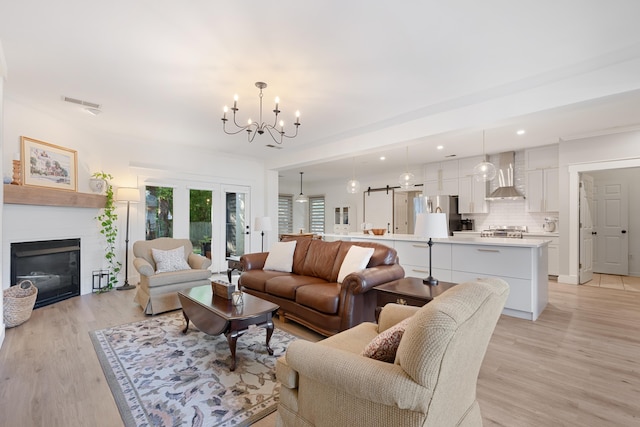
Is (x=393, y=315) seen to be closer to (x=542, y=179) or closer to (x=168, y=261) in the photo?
(x=168, y=261)

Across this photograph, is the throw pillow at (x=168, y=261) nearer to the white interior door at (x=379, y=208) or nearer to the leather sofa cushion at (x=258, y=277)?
the leather sofa cushion at (x=258, y=277)

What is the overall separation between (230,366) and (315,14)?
107 inches

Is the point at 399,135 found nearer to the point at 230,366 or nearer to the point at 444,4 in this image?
the point at 444,4

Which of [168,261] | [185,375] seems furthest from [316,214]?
[185,375]

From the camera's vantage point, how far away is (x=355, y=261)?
3.23 m

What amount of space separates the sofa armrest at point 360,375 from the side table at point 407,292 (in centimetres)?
122

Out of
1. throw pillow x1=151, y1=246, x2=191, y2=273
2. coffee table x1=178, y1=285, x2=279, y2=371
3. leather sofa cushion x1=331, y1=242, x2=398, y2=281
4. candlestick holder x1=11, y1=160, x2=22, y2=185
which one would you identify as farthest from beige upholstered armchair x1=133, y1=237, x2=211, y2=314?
leather sofa cushion x1=331, y1=242, x2=398, y2=281

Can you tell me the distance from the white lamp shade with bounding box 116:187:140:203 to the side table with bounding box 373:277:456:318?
14.0ft

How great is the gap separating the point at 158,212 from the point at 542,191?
7.47 metres

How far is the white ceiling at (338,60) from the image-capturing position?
2.15 m

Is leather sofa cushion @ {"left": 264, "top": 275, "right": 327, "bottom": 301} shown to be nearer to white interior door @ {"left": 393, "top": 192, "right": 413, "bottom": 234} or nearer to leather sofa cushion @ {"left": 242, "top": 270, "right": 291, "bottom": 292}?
leather sofa cushion @ {"left": 242, "top": 270, "right": 291, "bottom": 292}

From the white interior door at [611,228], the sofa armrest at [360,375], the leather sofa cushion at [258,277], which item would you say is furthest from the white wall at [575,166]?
the sofa armrest at [360,375]

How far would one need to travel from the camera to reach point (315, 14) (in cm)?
215

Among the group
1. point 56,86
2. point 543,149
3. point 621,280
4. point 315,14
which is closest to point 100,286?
point 56,86
